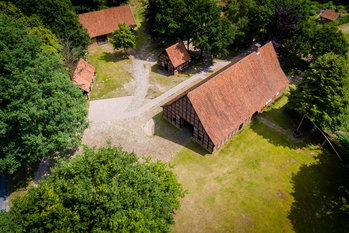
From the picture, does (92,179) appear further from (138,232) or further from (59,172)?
(138,232)

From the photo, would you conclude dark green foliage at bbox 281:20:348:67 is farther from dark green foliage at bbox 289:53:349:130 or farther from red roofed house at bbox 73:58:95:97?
red roofed house at bbox 73:58:95:97

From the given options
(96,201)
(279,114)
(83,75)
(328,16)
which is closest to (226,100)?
(279,114)

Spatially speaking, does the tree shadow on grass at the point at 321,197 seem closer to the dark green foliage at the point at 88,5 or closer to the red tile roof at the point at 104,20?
the red tile roof at the point at 104,20

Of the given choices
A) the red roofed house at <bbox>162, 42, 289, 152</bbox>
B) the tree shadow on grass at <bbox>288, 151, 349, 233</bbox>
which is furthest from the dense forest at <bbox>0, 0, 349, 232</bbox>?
the red roofed house at <bbox>162, 42, 289, 152</bbox>

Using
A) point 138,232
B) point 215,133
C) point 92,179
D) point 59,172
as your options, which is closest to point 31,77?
point 59,172

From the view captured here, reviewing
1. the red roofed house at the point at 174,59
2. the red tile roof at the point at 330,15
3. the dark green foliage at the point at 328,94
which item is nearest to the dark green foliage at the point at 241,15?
the red roofed house at the point at 174,59
